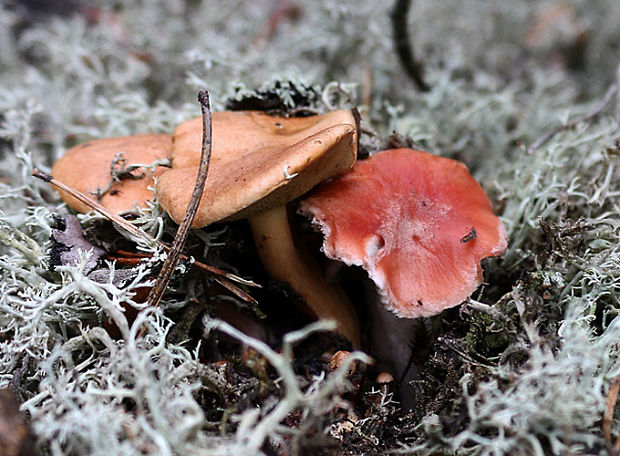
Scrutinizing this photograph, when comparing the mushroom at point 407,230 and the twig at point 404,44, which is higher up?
the twig at point 404,44

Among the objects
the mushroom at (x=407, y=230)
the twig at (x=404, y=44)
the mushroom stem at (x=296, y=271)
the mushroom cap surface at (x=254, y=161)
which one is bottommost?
the mushroom stem at (x=296, y=271)

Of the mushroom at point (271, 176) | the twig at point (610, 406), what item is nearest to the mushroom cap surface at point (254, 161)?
the mushroom at point (271, 176)

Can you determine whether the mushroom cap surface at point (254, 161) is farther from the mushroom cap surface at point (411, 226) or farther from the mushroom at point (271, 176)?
the mushroom cap surface at point (411, 226)

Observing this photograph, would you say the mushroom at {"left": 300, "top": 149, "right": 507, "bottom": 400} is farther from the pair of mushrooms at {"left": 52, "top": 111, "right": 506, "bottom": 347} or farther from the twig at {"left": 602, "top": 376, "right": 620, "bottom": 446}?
the twig at {"left": 602, "top": 376, "right": 620, "bottom": 446}

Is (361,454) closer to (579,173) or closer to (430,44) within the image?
(579,173)

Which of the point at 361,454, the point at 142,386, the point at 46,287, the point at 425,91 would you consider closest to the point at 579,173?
the point at 425,91

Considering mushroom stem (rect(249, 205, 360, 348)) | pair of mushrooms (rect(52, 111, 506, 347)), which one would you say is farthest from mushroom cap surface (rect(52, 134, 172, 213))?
mushroom stem (rect(249, 205, 360, 348))

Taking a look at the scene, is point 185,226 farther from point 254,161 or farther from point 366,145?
point 366,145
